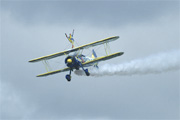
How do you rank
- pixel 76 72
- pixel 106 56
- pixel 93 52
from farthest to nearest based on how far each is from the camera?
pixel 93 52
pixel 76 72
pixel 106 56

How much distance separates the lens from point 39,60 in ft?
218

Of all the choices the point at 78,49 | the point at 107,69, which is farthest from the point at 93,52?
the point at 78,49

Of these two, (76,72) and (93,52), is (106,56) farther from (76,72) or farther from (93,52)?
(93,52)

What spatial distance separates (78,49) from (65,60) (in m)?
1.79

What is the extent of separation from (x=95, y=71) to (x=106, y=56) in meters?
6.59

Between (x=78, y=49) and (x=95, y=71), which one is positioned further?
(x=95, y=71)

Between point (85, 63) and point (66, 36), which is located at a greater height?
point (66, 36)

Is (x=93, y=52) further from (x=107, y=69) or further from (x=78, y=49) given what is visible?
(x=78, y=49)

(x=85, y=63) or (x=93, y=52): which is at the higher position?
(x=93, y=52)

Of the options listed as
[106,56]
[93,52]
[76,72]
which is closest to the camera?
[106,56]

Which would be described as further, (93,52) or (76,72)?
(93,52)

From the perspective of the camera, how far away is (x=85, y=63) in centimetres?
6269

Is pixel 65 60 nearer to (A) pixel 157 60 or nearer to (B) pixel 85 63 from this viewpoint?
(B) pixel 85 63

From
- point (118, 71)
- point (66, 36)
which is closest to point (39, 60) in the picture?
point (66, 36)
